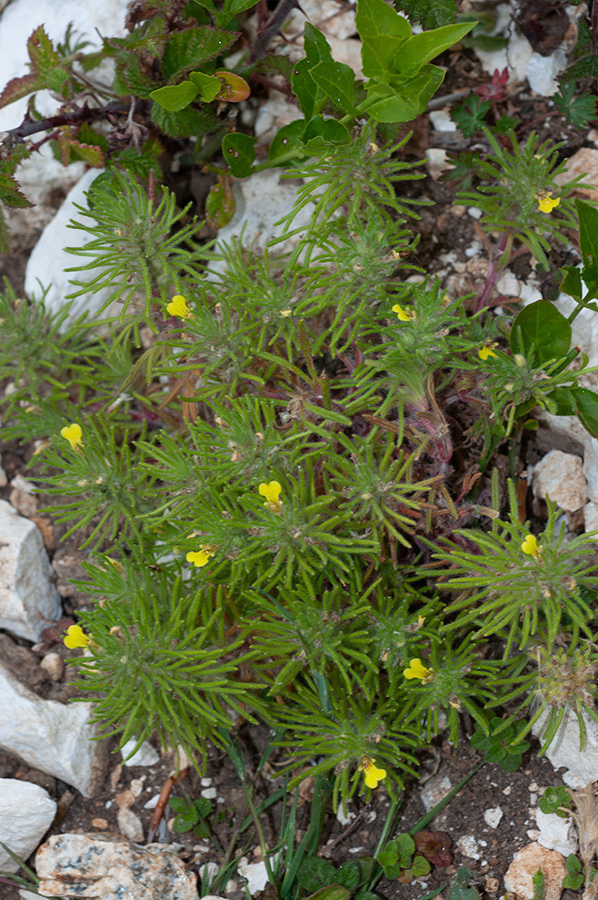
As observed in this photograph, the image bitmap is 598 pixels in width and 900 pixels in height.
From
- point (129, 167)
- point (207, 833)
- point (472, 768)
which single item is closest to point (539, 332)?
point (472, 768)

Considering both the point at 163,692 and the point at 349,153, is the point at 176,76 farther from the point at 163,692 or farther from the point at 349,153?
the point at 163,692

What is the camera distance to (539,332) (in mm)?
2203

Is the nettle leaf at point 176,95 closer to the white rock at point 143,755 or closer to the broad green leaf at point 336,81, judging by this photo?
the broad green leaf at point 336,81

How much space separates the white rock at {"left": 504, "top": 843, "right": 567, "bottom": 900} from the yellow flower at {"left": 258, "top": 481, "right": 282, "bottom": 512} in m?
1.26

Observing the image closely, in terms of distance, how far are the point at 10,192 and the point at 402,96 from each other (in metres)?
1.28

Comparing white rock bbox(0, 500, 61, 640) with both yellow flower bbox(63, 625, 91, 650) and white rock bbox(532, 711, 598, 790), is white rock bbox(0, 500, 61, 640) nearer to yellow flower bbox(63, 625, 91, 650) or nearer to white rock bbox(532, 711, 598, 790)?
yellow flower bbox(63, 625, 91, 650)

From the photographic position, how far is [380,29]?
2045 millimetres

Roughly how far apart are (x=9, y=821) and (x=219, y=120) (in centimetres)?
257

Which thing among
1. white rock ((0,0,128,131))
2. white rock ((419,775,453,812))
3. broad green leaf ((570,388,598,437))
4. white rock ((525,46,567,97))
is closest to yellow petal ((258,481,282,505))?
broad green leaf ((570,388,598,437))

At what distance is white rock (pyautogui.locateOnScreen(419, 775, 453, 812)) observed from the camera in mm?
2357

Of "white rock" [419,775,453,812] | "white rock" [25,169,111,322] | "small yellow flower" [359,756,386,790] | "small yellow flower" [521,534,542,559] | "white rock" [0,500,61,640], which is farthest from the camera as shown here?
"white rock" [25,169,111,322]

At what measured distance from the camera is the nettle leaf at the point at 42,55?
106 inches

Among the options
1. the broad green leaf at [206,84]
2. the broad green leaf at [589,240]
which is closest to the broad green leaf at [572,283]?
the broad green leaf at [589,240]

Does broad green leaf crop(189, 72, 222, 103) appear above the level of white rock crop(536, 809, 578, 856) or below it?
above
